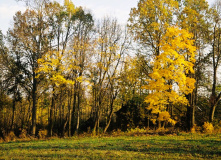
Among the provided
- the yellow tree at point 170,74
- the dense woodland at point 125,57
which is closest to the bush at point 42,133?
the dense woodland at point 125,57

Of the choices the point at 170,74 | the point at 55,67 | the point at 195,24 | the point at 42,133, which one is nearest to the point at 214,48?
the point at 195,24

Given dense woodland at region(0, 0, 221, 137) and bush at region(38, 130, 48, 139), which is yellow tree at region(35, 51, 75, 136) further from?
bush at region(38, 130, 48, 139)

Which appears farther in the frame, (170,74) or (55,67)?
(55,67)

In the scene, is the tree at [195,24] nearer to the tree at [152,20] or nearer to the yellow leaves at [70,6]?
the tree at [152,20]

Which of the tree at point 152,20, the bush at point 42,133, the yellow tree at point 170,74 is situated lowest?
the bush at point 42,133

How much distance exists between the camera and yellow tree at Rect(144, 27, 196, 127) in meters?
15.3

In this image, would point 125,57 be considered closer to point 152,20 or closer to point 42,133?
point 152,20

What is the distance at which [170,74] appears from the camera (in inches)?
599

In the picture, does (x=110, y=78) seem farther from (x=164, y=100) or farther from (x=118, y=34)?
(x=164, y=100)

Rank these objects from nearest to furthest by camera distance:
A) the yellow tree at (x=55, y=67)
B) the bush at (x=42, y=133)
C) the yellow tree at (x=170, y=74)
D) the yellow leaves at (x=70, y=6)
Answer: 1. the yellow tree at (x=170, y=74)
2. the yellow tree at (x=55, y=67)
3. the bush at (x=42, y=133)
4. the yellow leaves at (x=70, y=6)

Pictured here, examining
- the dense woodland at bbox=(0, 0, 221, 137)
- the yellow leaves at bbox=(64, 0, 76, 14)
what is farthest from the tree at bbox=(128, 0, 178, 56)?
the yellow leaves at bbox=(64, 0, 76, 14)

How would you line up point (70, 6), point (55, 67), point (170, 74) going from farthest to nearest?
point (70, 6)
point (55, 67)
point (170, 74)

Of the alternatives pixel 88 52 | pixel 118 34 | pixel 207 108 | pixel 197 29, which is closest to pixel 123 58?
pixel 118 34

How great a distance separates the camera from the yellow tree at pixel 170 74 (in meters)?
15.3
